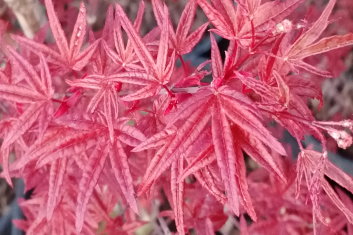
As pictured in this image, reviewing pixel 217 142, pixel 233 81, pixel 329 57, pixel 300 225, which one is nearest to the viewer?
pixel 217 142

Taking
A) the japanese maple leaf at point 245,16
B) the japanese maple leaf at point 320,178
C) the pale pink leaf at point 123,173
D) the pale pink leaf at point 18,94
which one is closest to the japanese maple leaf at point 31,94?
the pale pink leaf at point 18,94

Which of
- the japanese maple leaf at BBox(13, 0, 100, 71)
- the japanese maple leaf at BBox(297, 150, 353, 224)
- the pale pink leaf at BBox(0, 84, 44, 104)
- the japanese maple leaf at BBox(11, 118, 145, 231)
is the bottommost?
the japanese maple leaf at BBox(297, 150, 353, 224)

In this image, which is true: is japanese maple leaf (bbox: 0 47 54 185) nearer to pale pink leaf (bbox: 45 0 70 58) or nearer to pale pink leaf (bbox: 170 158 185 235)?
pale pink leaf (bbox: 45 0 70 58)

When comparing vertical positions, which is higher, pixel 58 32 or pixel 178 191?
pixel 58 32

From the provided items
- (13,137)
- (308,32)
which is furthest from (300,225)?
(13,137)

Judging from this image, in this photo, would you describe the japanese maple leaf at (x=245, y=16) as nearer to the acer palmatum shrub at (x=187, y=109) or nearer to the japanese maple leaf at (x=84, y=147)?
the acer palmatum shrub at (x=187, y=109)

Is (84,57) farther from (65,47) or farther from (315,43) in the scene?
(315,43)

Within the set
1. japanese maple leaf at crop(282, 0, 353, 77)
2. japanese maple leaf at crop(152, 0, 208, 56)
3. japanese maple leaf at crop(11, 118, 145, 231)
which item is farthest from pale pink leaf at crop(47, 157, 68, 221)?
japanese maple leaf at crop(282, 0, 353, 77)

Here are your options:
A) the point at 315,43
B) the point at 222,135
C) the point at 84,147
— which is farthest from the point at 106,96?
the point at 315,43

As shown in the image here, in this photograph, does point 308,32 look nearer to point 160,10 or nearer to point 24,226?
point 160,10
